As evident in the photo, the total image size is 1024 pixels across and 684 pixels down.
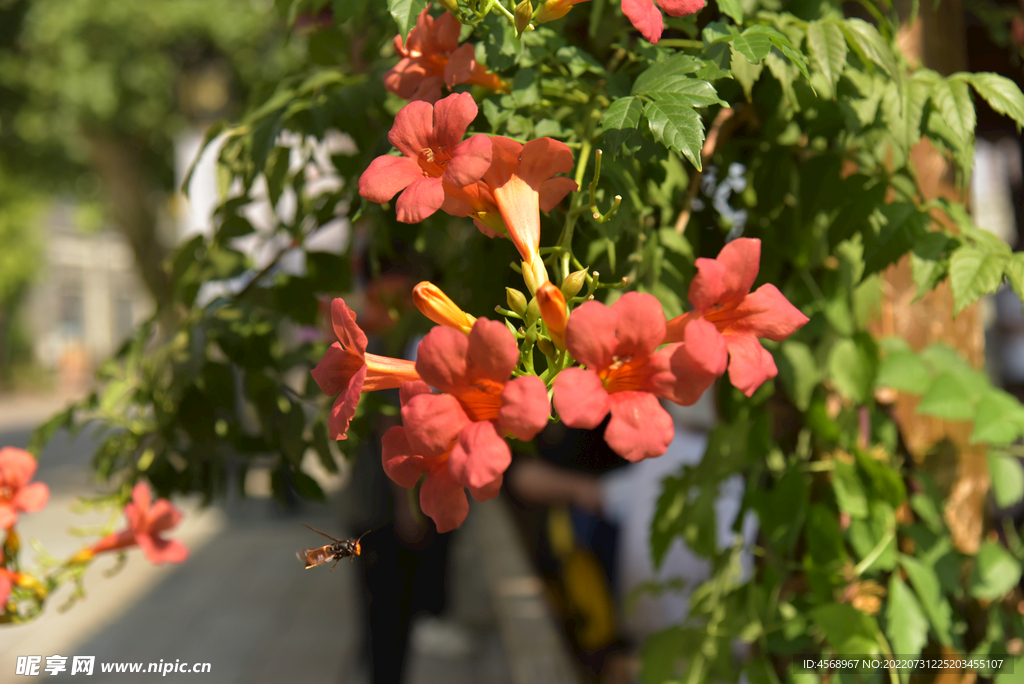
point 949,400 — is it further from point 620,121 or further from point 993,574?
point 620,121

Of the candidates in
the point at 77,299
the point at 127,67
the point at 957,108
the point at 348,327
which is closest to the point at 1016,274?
the point at 957,108

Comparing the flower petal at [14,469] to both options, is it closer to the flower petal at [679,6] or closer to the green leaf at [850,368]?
the flower petal at [679,6]

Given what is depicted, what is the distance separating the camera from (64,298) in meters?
30.8

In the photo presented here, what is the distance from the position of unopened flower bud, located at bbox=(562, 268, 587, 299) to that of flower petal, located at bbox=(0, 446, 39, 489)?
858mm

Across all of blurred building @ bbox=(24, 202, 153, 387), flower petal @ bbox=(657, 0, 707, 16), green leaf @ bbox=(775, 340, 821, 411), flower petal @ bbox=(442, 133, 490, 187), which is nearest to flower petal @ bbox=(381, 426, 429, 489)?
flower petal @ bbox=(442, 133, 490, 187)

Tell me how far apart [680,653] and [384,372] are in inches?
34.4

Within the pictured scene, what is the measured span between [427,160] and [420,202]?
0.08m

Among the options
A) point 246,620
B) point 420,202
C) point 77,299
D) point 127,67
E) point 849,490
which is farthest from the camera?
point 77,299

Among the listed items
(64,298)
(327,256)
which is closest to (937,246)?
(327,256)

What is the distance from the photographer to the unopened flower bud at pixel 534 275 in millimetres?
570

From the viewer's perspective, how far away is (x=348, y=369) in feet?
2.04

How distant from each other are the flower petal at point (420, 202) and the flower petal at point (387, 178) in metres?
0.03

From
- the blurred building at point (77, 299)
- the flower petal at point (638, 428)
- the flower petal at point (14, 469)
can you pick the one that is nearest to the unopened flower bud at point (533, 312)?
the flower petal at point (638, 428)

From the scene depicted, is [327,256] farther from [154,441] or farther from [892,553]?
[892,553]
